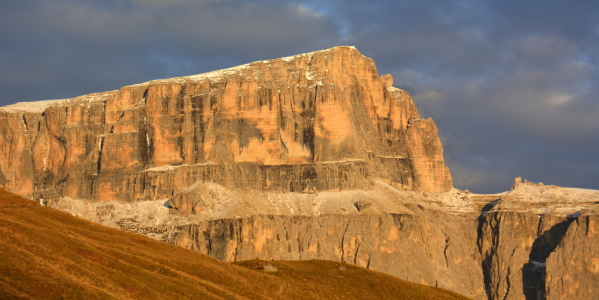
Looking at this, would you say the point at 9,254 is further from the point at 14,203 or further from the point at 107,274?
the point at 14,203

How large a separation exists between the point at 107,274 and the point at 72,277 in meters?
5.54

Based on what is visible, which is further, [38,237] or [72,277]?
[38,237]

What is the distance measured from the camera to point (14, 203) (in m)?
108

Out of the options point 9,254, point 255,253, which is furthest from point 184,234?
point 9,254

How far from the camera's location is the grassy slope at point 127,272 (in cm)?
8025

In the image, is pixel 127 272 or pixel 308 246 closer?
pixel 127 272

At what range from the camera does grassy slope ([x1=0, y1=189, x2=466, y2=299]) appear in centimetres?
8025

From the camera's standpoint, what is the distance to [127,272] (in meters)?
90.7

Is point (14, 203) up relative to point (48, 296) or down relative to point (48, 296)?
up

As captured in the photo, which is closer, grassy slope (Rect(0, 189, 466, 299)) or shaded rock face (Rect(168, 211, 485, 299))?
grassy slope (Rect(0, 189, 466, 299))

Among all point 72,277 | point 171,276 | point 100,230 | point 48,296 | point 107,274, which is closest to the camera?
point 48,296

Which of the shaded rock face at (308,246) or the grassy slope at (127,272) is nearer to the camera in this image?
the grassy slope at (127,272)

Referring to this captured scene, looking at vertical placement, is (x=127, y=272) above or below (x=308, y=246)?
below

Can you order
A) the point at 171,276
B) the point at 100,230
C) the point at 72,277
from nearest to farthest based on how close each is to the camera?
the point at 72,277 < the point at 171,276 < the point at 100,230
